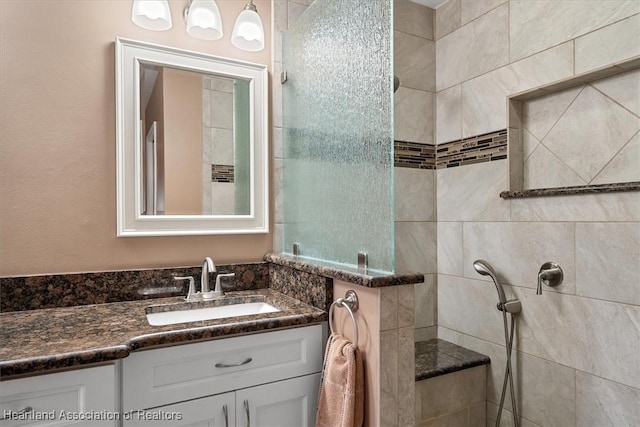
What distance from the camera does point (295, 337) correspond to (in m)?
1.43

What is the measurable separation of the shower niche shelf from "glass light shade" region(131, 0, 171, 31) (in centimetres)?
162

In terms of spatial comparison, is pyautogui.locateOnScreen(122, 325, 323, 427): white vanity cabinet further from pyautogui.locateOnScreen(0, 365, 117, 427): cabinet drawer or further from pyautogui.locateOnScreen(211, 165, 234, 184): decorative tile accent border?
pyautogui.locateOnScreen(211, 165, 234, 184): decorative tile accent border

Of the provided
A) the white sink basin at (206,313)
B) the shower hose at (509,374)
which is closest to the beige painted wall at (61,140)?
the white sink basin at (206,313)

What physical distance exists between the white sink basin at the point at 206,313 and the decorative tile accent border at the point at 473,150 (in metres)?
1.32

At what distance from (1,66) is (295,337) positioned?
1.50 m

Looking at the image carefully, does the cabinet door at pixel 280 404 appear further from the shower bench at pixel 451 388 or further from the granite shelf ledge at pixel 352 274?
the shower bench at pixel 451 388

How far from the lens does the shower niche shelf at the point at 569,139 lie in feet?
4.90

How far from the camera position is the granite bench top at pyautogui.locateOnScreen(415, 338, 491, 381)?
1.87 metres

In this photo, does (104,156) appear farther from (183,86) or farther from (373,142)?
(373,142)

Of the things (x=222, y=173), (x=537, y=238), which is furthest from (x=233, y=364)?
(x=537, y=238)

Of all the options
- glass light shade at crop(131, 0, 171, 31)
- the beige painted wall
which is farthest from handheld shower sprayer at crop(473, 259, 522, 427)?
glass light shade at crop(131, 0, 171, 31)

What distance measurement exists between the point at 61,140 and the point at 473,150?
6.39 ft

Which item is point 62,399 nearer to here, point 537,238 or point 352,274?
point 352,274

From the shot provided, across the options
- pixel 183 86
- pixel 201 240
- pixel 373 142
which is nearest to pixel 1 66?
pixel 183 86
